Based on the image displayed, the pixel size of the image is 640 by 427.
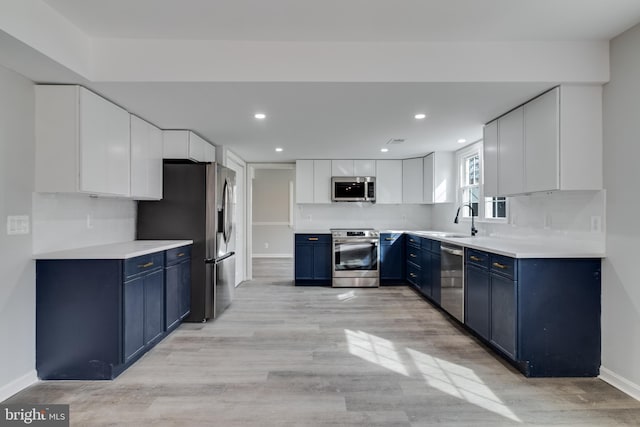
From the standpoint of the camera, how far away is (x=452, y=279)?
369 cm

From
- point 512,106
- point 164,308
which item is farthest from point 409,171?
point 164,308

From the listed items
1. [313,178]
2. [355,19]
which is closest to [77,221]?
[355,19]

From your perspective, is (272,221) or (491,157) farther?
(272,221)

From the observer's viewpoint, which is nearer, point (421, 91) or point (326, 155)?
point (421, 91)

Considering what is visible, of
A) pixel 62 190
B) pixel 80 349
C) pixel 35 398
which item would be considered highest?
pixel 62 190

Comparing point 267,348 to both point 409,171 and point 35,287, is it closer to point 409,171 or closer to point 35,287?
point 35,287

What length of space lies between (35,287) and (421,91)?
3.21 metres

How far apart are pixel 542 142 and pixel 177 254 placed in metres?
3.41

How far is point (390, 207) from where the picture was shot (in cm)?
630

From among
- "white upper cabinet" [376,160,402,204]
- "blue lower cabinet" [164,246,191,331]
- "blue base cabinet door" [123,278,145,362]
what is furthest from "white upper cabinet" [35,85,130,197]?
"white upper cabinet" [376,160,402,204]

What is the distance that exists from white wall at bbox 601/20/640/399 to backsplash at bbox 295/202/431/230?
3.79m

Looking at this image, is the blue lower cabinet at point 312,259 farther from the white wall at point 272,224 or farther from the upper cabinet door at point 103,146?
the white wall at point 272,224

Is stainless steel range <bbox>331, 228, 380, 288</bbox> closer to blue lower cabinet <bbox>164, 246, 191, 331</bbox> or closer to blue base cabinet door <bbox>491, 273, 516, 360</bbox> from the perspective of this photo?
blue lower cabinet <bbox>164, 246, 191, 331</bbox>

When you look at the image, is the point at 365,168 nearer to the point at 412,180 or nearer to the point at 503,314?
the point at 412,180
